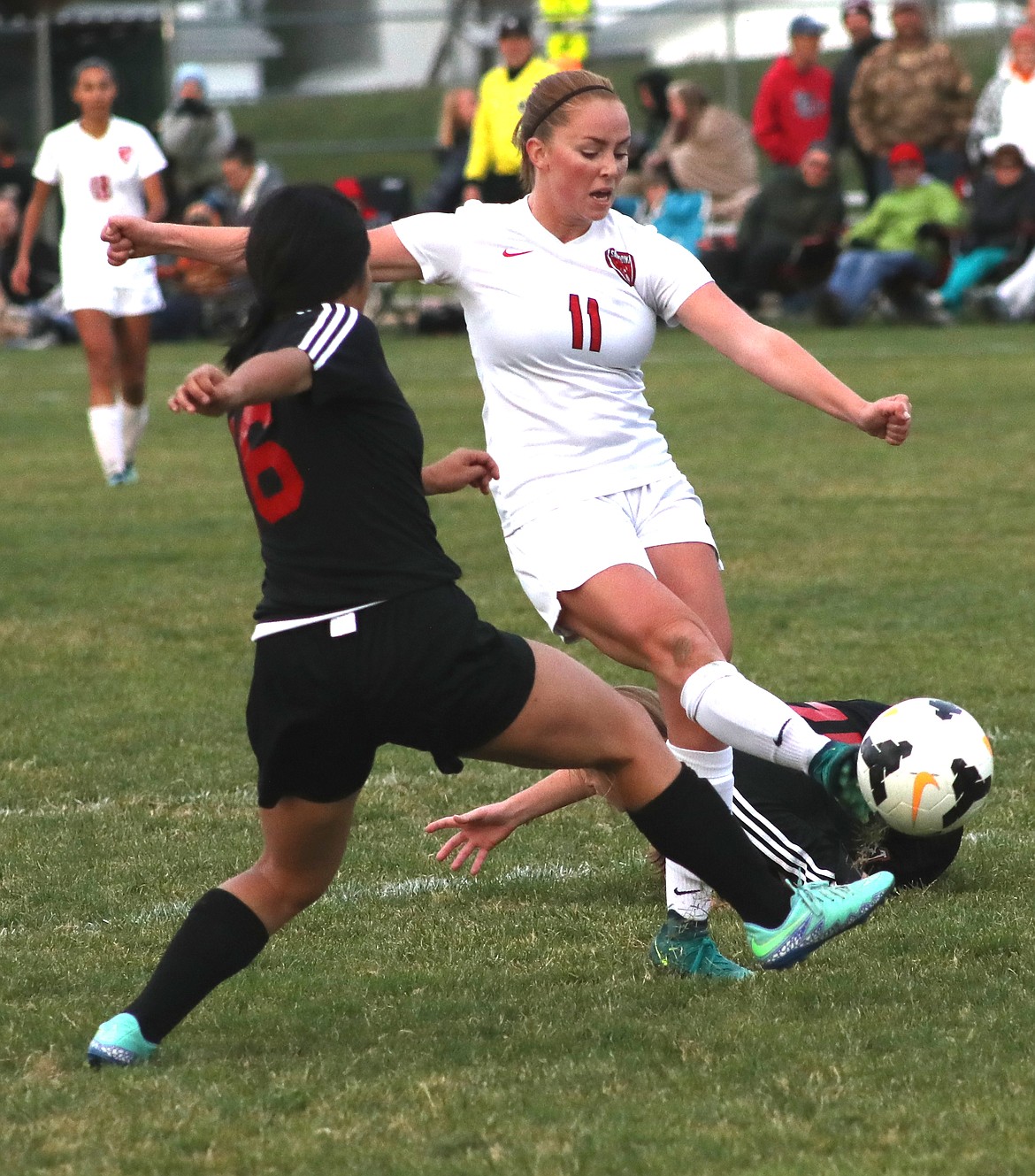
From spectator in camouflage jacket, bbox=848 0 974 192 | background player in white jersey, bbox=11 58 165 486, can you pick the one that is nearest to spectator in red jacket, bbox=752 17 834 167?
Result: spectator in camouflage jacket, bbox=848 0 974 192

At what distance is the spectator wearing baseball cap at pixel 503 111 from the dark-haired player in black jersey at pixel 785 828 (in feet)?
40.1

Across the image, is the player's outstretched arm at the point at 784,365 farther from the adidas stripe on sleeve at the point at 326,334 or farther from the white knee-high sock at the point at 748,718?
the adidas stripe on sleeve at the point at 326,334

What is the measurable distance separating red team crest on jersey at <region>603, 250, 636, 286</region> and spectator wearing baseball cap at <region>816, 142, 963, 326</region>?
15.3m

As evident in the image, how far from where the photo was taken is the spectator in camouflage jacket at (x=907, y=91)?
20422mm

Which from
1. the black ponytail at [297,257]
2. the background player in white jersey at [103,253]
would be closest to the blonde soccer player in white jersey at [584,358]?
the black ponytail at [297,257]

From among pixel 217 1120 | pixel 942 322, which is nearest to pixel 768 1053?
pixel 217 1120

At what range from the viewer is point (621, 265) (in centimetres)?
489

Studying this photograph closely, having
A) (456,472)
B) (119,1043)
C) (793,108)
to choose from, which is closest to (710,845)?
(456,472)

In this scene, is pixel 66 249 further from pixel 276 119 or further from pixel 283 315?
pixel 276 119

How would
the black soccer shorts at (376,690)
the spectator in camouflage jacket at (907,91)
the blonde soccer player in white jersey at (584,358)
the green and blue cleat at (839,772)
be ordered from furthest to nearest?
1. the spectator in camouflage jacket at (907,91)
2. the blonde soccer player in white jersey at (584,358)
3. the green and blue cleat at (839,772)
4. the black soccer shorts at (376,690)

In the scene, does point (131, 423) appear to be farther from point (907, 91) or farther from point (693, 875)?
point (907, 91)

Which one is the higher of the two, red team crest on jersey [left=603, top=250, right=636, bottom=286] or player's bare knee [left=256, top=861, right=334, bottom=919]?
red team crest on jersey [left=603, top=250, right=636, bottom=286]

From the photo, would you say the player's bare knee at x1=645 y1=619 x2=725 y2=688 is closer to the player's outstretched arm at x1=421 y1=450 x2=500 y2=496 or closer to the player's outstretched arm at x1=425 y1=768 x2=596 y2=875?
the player's outstretched arm at x1=425 y1=768 x2=596 y2=875

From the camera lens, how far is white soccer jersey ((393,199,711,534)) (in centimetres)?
483
